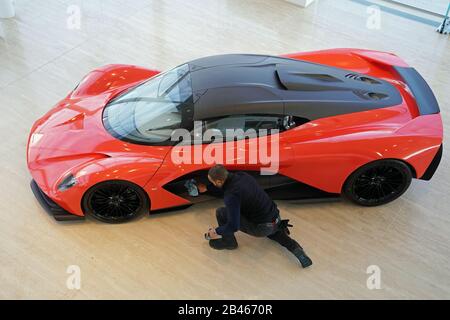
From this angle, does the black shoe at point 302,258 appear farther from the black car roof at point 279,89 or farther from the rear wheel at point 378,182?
the black car roof at point 279,89

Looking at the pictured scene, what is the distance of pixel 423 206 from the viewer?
4918 mm

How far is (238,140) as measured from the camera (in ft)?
14.4

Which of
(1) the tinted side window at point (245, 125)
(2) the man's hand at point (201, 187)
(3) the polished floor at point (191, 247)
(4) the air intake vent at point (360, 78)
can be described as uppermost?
(4) the air intake vent at point (360, 78)

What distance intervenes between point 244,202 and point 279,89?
110 centimetres

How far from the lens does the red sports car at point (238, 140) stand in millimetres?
4340

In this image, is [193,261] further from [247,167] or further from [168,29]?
[168,29]

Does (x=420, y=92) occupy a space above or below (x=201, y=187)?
above

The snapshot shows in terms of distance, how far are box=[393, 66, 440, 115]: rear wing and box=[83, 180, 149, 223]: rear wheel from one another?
258 cm

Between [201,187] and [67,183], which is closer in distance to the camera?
[67,183]

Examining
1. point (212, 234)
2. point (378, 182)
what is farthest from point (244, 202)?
point (378, 182)

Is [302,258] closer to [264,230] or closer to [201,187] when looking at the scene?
[264,230]

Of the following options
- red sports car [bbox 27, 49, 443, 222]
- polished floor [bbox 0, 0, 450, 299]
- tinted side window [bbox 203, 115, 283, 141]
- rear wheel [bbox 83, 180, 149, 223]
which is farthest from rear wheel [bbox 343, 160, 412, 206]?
rear wheel [bbox 83, 180, 149, 223]

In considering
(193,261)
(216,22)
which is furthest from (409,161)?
(216,22)

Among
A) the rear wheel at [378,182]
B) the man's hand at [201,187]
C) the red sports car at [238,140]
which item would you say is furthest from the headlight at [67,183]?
the rear wheel at [378,182]
